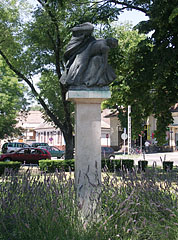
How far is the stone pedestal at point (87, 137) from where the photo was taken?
21.3 feet

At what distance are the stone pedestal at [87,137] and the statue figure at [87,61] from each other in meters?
0.24

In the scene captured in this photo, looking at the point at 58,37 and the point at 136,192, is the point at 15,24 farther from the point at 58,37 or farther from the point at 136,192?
the point at 136,192

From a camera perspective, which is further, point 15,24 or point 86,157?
point 15,24

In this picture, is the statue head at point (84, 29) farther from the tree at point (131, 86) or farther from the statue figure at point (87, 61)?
the tree at point (131, 86)

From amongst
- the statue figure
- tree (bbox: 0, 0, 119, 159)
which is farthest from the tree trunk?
the statue figure

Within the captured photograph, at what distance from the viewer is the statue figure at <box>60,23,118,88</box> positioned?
6.65m

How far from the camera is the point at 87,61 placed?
6793 mm

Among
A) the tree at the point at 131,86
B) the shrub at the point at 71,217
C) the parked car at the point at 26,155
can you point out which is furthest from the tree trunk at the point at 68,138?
the shrub at the point at 71,217

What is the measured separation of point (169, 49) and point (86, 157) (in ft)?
28.8

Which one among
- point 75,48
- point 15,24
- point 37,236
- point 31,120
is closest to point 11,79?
point 15,24

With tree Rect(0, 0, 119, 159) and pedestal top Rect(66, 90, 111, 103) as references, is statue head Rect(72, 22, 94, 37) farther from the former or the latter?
tree Rect(0, 0, 119, 159)

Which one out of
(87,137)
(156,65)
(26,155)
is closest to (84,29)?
(87,137)

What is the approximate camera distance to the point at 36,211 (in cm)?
512

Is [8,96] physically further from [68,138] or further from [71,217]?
[71,217]
